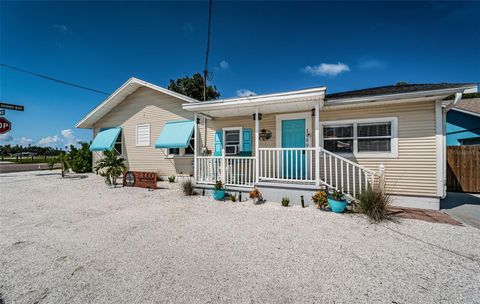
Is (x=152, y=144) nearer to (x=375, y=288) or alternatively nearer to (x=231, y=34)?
(x=231, y=34)

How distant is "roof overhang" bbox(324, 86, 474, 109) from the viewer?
4.76 meters

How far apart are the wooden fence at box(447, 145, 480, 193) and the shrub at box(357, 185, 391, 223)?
20.1ft

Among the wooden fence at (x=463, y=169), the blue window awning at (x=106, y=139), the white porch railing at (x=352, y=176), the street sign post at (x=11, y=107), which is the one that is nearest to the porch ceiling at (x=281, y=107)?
the white porch railing at (x=352, y=176)

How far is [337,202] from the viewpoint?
481 cm

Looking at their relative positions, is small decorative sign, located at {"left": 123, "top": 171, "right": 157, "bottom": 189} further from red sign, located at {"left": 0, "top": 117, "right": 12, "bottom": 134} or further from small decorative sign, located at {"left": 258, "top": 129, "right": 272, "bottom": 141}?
small decorative sign, located at {"left": 258, "top": 129, "right": 272, "bottom": 141}

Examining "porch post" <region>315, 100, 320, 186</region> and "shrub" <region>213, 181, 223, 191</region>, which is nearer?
"porch post" <region>315, 100, 320, 186</region>

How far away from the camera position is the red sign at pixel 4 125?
6328mm

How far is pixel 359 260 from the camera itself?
2793 mm

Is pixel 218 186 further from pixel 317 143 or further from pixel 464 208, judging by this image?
pixel 464 208

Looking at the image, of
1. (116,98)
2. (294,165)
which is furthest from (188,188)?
(116,98)

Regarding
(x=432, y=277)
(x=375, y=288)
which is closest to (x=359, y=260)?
(x=375, y=288)

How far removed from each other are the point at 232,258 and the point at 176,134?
7002 millimetres

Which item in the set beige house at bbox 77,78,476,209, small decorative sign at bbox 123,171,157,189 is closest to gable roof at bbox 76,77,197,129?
beige house at bbox 77,78,476,209

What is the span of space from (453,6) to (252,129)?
8496 millimetres
